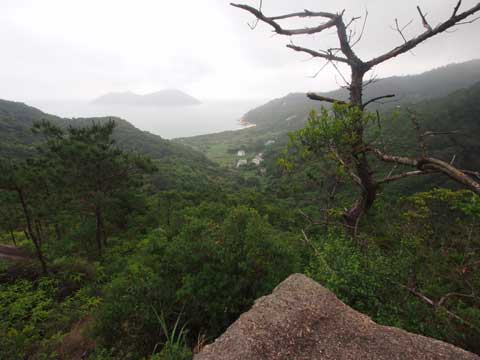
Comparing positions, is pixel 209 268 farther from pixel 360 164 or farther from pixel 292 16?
pixel 292 16

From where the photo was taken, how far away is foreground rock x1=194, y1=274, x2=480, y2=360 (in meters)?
2.60

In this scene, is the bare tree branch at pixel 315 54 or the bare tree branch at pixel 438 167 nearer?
the bare tree branch at pixel 438 167

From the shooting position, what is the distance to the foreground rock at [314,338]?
260 cm

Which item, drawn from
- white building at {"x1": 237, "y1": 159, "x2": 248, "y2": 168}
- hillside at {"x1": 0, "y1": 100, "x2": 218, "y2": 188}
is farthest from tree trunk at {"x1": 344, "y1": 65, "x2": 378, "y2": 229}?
white building at {"x1": 237, "y1": 159, "x2": 248, "y2": 168}

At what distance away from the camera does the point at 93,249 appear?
14258 mm

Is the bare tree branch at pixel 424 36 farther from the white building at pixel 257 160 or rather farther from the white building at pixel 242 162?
the white building at pixel 242 162

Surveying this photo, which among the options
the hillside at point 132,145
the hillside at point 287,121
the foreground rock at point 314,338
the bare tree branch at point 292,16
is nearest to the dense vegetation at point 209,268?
the foreground rock at point 314,338

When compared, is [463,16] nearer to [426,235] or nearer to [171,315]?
[426,235]

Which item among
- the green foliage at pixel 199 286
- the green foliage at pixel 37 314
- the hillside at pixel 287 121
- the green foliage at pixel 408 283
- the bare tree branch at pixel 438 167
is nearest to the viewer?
the bare tree branch at pixel 438 167

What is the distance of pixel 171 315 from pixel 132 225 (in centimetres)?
1420

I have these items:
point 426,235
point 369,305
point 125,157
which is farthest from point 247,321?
point 125,157

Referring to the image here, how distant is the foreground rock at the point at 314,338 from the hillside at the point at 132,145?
182 feet

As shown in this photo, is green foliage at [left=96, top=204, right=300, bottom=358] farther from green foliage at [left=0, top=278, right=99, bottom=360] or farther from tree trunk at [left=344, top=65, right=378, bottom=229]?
green foliage at [left=0, top=278, right=99, bottom=360]

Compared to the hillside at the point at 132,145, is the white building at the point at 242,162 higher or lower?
lower
